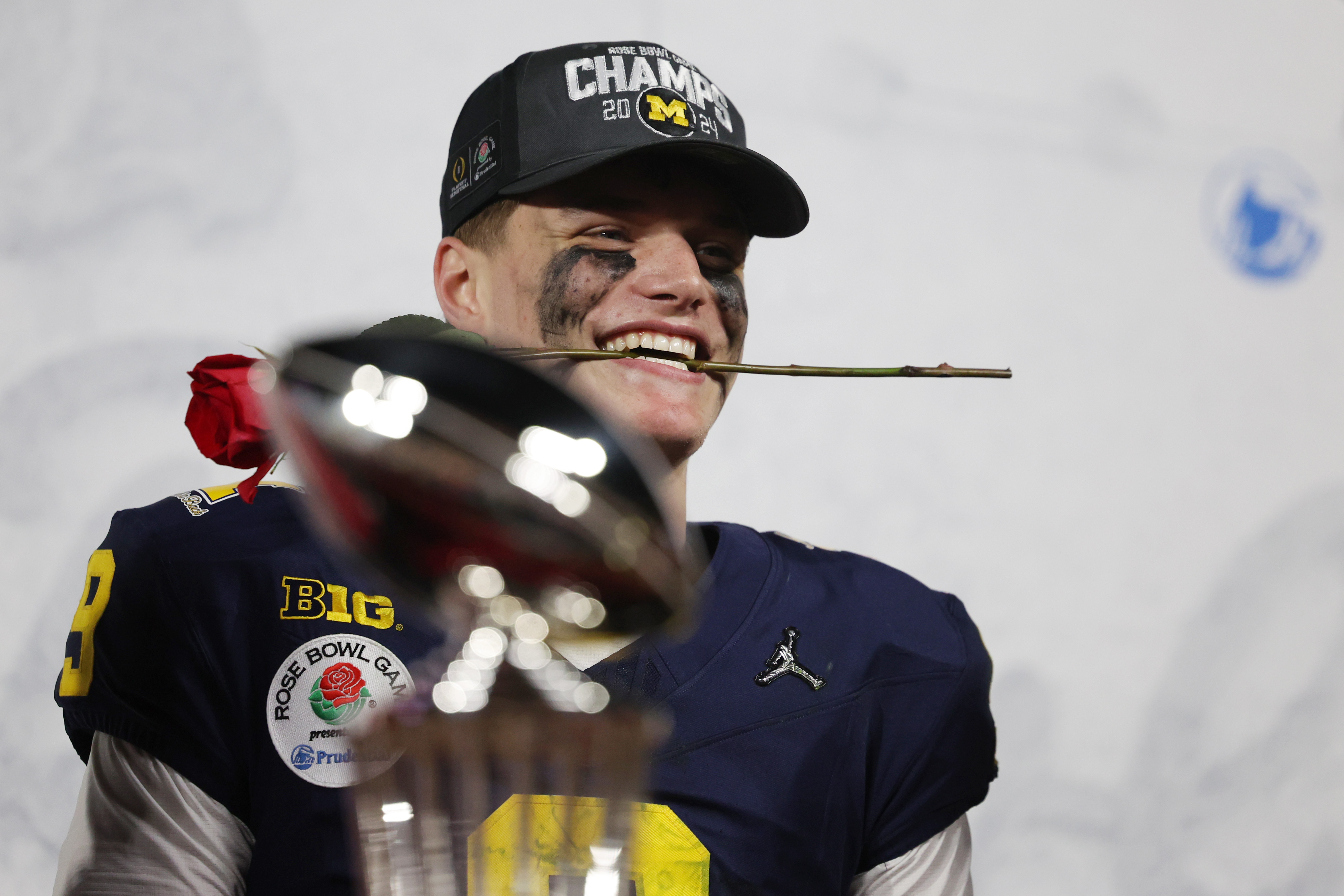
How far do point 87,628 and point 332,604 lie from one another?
0.62 ft

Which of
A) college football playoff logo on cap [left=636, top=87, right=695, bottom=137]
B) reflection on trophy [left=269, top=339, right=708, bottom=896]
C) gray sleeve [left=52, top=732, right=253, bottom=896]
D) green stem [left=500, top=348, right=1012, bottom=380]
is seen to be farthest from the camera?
college football playoff logo on cap [left=636, top=87, right=695, bottom=137]

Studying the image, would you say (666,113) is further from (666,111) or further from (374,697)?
(374,697)

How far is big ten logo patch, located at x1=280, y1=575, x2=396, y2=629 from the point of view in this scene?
930 millimetres

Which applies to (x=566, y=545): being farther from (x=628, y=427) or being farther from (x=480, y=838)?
(x=628, y=427)

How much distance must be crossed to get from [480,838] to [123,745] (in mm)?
461

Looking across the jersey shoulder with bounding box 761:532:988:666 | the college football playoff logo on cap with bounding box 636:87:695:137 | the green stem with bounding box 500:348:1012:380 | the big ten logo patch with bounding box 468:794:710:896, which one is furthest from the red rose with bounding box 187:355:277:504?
the jersey shoulder with bounding box 761:532:988:666

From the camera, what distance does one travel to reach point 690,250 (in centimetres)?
101

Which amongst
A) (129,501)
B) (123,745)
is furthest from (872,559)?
(129,501)

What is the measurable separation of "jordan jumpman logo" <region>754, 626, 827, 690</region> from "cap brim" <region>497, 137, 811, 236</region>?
39 cm

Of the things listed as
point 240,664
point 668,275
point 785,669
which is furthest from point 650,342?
point 240,664

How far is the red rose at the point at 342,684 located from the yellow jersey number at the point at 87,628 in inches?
7.1

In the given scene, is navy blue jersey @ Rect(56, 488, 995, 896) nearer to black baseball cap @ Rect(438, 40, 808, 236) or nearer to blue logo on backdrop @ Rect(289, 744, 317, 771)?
blue logo on backdrop @ Rect(289, 744, 317, 771)

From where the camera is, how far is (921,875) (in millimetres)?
1030

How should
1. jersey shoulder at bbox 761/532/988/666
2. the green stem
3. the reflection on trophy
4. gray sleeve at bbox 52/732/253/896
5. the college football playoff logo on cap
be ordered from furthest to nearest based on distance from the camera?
1. jersey shoulder at bbox 761/532/988/666
2. the college football playoff logo on cap
3. gray sleeve at bbox 52/732/253/896
4. the green stem
5. the reflection on trophy
